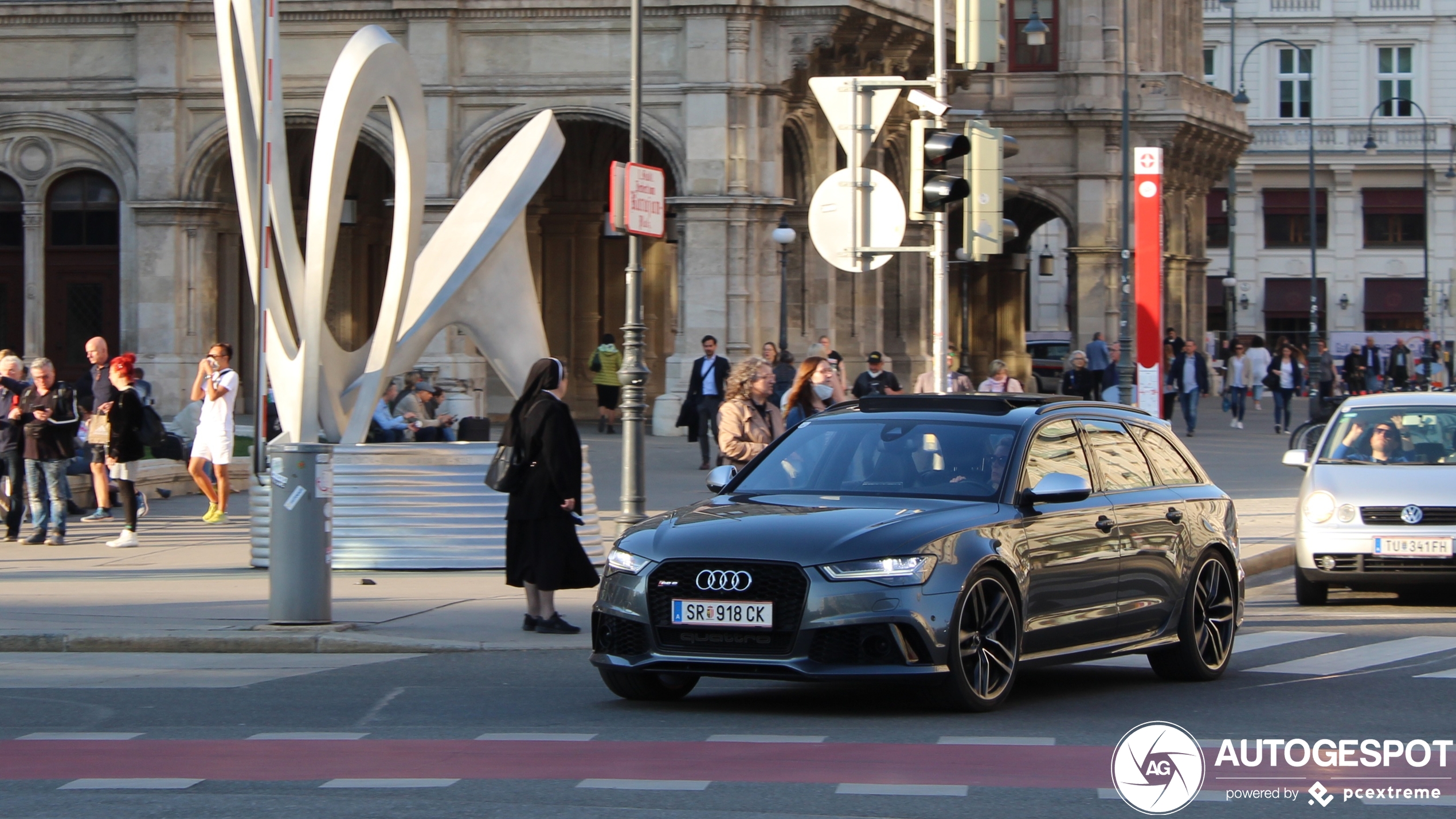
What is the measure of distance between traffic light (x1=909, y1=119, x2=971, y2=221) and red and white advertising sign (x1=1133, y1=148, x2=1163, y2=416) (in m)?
2.47

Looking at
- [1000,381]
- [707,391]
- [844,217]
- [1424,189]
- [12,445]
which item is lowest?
[12,445]

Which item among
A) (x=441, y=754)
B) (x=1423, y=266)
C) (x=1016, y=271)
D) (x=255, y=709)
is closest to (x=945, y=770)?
(x=441, y=754)

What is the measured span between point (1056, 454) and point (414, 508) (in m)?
6.95

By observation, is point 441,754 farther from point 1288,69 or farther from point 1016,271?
point 1288,69

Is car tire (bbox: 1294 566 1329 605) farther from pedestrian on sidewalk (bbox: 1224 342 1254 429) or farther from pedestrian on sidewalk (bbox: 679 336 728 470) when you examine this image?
pedestrian on sidewalk (bbox: 1224 342 1254 429)

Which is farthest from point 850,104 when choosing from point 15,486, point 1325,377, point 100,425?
point 1325,377

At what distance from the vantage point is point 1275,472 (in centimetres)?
2816

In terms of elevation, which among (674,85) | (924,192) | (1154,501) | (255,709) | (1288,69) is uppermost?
(1288,69)

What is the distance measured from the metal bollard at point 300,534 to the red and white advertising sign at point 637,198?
4.77 m

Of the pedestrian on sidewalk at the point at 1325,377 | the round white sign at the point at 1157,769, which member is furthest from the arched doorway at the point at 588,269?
the round white sign at the point at 1157,769

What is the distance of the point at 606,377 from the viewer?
112 ft

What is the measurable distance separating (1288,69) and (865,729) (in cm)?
7600

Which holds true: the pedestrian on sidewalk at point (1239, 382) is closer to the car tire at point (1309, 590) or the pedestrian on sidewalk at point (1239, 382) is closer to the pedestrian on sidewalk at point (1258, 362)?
the pedestrian on sidewalk at point (1258, 362)

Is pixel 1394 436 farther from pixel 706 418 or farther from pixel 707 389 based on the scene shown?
pixel 707 389
